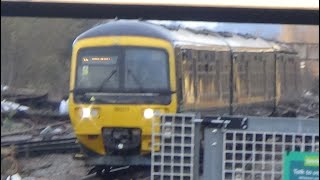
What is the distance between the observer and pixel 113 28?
481 inches

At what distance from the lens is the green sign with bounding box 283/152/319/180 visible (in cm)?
404

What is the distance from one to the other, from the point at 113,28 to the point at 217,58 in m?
2.61

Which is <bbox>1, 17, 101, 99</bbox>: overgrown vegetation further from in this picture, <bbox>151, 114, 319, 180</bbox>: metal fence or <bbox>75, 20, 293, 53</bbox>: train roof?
<bbox>151, 114, 319, 180</bbox>: metal fence

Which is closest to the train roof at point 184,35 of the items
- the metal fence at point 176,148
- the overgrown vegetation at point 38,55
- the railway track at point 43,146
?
the railway track at point 43,146

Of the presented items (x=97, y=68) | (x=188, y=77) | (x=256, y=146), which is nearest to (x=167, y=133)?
(x=256, y=146)

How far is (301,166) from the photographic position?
405cm

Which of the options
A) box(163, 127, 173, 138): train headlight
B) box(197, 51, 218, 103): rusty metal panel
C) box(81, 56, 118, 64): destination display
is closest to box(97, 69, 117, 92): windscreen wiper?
box(81, 56, 118, 64): destination display

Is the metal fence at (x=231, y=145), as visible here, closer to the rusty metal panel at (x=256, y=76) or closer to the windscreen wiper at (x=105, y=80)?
the windscreen wiper at (x=105, y=80)

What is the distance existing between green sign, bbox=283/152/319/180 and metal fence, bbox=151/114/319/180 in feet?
0.22

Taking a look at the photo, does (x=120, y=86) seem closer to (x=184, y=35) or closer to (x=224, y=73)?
(x=184, y=35)

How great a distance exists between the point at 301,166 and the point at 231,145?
1.32 feet

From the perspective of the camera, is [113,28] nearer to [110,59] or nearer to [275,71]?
[110,59]

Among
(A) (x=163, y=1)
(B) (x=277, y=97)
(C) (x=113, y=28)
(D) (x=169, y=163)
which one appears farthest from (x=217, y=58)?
(D) (x=169, y=163)

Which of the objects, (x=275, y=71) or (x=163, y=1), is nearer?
(x=163, y=1)
